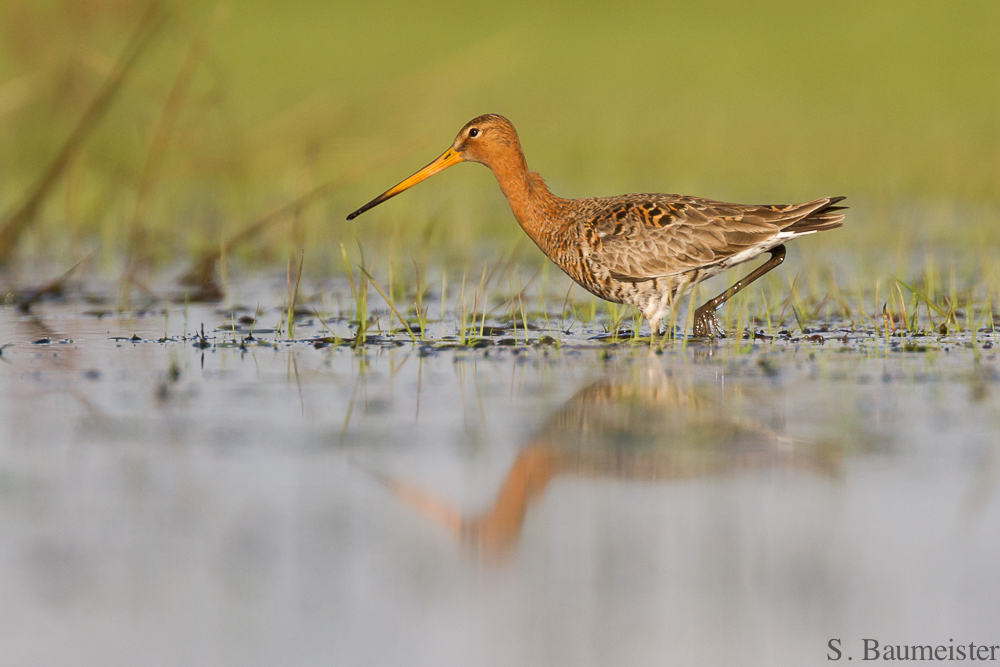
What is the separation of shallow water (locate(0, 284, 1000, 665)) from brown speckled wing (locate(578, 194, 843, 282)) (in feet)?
3.67

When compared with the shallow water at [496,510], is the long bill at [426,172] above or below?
above

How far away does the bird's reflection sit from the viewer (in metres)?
4.01

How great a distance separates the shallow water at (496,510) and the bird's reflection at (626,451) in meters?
0.02

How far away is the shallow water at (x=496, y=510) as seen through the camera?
10.6 feet

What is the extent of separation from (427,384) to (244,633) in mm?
2873

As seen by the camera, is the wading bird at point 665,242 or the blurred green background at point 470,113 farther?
the blurred green background at point 470,113

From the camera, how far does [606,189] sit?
13.5 meters

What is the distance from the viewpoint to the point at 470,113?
2031 cm

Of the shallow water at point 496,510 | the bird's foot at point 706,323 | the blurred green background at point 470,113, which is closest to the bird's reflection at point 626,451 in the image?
the shallow water at point 496,510

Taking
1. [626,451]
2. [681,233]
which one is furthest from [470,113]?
[626,451]

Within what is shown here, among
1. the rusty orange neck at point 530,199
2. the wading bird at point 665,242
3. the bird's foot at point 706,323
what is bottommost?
the bird's foot at point 706,323

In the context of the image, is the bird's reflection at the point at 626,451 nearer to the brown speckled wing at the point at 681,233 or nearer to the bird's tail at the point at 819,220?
the brown speckled wing at the point at 681,233

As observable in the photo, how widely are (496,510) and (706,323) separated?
3796 millimetres

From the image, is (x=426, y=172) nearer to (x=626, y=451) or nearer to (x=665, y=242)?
(x=665, y=242)
